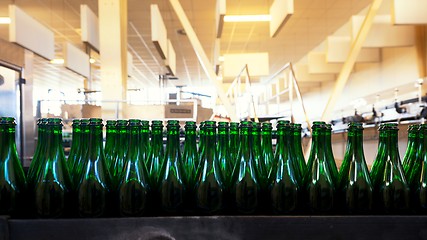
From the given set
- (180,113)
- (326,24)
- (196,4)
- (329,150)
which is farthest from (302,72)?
(329,150)

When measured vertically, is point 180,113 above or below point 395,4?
below

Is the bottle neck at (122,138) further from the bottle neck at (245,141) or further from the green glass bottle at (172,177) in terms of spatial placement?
the bottle neck at (245,141)

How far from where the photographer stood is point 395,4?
3922mm

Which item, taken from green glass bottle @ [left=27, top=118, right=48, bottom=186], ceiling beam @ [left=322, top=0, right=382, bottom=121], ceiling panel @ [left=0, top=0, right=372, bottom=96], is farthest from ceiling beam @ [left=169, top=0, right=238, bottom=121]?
A: green glass bottle @ [left=27, top=118, right=48, bottom=186]

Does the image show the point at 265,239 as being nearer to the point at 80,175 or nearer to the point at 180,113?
the point at 80,175

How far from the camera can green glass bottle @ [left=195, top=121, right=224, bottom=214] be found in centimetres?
71

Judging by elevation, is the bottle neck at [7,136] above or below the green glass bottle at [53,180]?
above

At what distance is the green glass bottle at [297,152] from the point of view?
80 cm

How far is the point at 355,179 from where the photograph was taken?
2.48 feet

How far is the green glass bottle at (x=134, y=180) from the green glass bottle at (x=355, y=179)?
368 mm

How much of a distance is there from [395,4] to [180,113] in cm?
235

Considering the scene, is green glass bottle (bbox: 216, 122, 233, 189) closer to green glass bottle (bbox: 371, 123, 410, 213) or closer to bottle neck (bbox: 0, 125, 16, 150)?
green glass bottle (bbox: 371, 123, 410, 213)

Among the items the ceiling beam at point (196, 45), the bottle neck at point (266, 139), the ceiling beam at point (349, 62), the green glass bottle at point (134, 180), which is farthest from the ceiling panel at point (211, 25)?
the green glass bottle at point (134, 180)

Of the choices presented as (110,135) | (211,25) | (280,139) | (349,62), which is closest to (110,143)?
(110,135)
